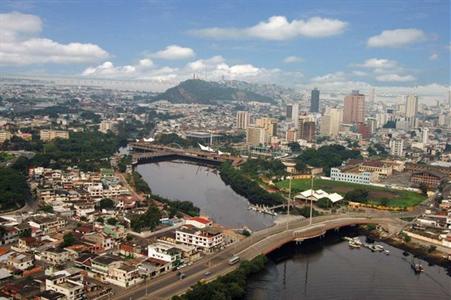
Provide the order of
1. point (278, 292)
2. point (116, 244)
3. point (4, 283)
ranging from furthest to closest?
1. point (116, 244)
2. point (278, 292)
3. point (4, 283)

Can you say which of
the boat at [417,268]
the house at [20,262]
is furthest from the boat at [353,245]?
the house at [20,262]

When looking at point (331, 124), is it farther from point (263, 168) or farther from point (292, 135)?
point (263, 168)

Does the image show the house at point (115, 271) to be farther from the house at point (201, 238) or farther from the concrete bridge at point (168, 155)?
the concrete bridge at point (168, 155)

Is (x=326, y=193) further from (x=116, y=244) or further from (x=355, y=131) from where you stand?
(x=355, y=131)

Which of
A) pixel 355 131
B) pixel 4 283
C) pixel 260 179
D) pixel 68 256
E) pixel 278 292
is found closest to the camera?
pixel 4 283

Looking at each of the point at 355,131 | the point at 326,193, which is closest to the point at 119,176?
the point at 326,193

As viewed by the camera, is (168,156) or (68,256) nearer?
(68,256)

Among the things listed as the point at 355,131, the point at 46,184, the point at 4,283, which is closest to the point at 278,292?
the point at 4,283

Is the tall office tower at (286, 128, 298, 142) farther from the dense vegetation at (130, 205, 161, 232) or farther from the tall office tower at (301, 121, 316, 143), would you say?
the dense vegetation at (130, 205, 161, 232)
